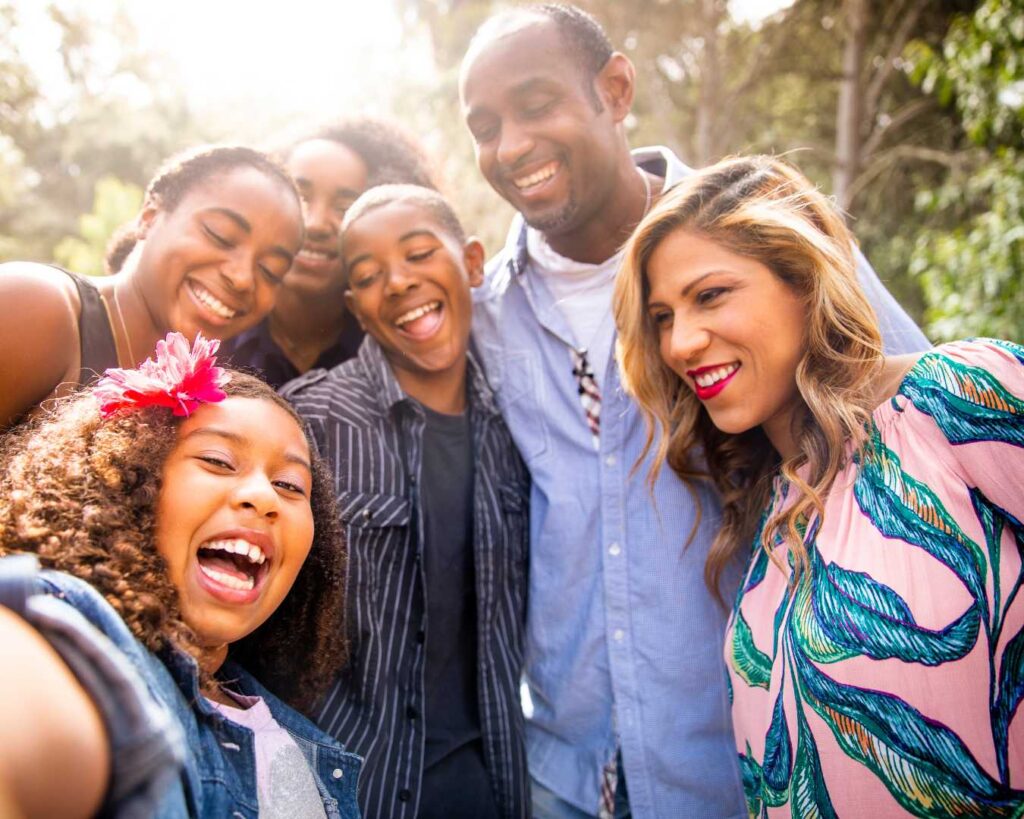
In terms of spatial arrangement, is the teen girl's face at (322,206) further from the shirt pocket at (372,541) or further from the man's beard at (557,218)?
the shirt pocket at (372,541)

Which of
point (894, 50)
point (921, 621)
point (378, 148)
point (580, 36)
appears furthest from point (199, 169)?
point (894, 50)

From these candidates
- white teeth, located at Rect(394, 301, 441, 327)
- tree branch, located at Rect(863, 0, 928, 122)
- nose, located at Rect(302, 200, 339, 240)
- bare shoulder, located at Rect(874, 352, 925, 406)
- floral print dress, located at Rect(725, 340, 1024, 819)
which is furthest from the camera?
tree branch, located at Rect(863, 0, 928, 122)

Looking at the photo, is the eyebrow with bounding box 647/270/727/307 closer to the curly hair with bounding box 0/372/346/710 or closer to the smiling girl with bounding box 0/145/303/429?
the curly hair with bounding box 0/372/346/710

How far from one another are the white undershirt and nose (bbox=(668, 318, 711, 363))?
0.61 m

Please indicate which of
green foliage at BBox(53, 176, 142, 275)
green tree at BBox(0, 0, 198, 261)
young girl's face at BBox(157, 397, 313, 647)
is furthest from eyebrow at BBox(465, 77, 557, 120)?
green tree at BBox(0, 0, 198, 261)

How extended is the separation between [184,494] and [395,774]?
1.08 m

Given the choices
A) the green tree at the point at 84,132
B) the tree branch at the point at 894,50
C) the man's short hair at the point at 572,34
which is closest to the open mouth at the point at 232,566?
the man's short hair at the point at 572,34

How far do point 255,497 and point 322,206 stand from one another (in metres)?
2.01

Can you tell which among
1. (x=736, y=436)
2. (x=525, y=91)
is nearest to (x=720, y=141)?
(x=525, y=91)

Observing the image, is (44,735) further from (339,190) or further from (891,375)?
(339,190)

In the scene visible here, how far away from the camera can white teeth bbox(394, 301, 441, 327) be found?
A: 9.14 ft

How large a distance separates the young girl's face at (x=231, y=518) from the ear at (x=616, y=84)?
2018 millimetres

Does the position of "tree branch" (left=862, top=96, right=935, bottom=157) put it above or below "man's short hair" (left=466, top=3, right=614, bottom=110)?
above

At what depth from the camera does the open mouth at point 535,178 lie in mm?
2945
